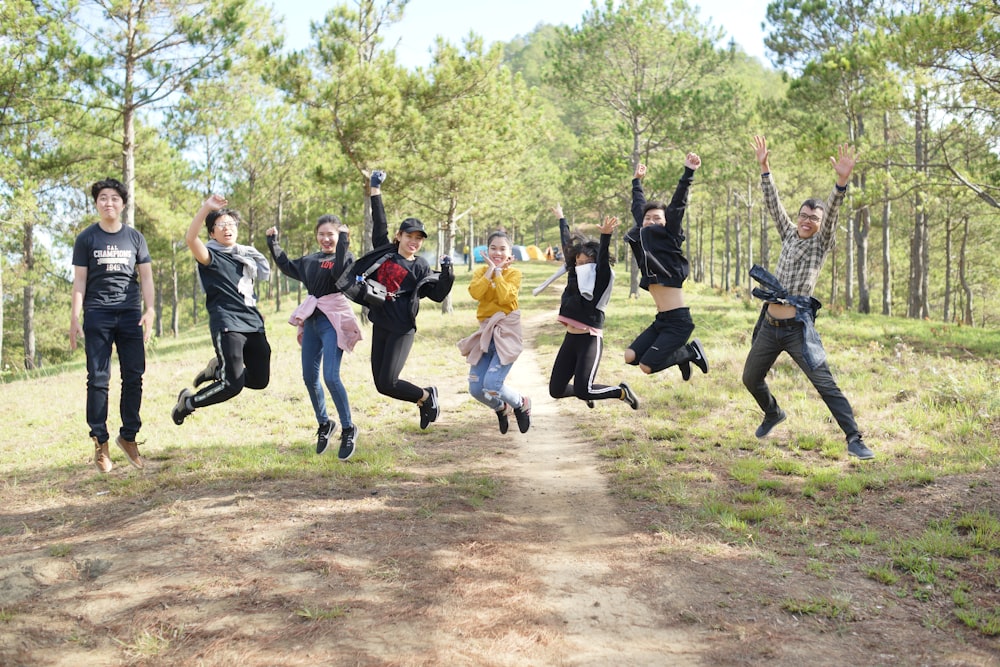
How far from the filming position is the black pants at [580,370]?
24.9 feet

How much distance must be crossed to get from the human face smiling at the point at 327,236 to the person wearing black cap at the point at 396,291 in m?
0.47

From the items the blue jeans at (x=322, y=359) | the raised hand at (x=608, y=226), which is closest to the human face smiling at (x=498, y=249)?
the raised hand at (x=608, y=226)

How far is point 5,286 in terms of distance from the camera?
28000 millimetres

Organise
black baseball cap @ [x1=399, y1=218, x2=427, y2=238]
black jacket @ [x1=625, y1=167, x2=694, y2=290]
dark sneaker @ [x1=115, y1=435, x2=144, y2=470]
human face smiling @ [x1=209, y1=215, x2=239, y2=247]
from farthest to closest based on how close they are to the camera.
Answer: black jacket @ [x1=625, y1=167, x2=694, y2=290]
black baseball cap @ [x1=399, y1=218, x2=427, y2=238]
dark sneaker @ [x1=115, y1=435, x2=144, y2=470]
human face smiling @ [x1=209, y1=215, x2=239, y2=247]

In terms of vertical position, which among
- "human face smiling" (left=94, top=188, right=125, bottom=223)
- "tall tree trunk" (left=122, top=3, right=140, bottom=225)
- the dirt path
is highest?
"tall tree trunk" (left=122, top=3, right=140, bottom=225)

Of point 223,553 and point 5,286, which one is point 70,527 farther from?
point 5,286

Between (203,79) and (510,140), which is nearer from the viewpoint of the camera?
(203,79)

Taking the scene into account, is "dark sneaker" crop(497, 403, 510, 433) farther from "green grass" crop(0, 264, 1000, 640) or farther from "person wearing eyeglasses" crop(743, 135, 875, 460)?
"person wearing eyeglasses" crop(743, 135, 875, 460)

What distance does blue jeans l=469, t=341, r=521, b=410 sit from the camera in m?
7.50

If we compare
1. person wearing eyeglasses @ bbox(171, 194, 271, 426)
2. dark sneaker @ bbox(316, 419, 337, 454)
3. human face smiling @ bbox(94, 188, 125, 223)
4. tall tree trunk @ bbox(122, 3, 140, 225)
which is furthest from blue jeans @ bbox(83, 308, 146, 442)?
tall tree trunk @ bbox(122, 3, 140, 225)

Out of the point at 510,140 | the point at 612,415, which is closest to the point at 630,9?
the point at 510,140

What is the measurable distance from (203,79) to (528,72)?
75.8 metres

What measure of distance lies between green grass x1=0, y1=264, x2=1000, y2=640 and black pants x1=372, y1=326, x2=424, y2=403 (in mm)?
1015

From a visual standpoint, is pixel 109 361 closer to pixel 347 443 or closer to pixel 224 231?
pixel 224 231
